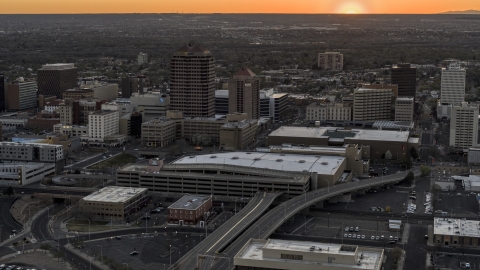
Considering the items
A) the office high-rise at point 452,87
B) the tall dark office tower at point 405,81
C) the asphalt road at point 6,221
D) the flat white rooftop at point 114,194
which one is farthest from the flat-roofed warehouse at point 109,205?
the tall dark office tower at point 405,81

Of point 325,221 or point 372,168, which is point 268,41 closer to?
point 372,168

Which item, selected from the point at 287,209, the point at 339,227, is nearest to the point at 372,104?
the point at 287,209

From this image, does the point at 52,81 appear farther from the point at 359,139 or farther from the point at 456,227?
the point at 456,227

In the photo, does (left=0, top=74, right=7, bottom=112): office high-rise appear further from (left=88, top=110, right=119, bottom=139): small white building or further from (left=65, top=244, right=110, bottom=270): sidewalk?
(left=65, top=244, right=110, bottom=270): sidewalk

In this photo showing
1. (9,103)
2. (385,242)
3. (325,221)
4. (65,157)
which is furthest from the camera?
(9,103)

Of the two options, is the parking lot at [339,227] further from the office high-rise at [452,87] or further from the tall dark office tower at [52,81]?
the tall dark office tower at [52,81]

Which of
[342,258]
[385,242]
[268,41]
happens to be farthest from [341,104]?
[268,41]

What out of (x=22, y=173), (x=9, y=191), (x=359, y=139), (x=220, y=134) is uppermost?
(x=359, y=139)

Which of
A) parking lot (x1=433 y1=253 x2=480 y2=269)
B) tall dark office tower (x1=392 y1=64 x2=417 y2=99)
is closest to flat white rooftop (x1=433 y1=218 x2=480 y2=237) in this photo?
parking lot (x1=433 y1=253 x2=480 y2=269)
